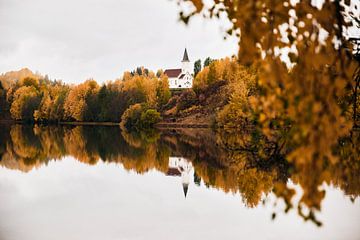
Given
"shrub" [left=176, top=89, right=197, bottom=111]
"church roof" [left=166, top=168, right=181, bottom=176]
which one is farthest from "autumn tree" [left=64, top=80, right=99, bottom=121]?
"church roof" [left=166, top=168, right=181, bottom=176]

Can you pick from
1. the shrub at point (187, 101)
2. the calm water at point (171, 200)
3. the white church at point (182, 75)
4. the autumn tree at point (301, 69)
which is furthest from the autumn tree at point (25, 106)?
the autumn tree at point (301, 69)

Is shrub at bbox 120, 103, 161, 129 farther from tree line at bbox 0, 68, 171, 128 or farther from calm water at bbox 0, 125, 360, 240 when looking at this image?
calm water at bbox 0, 125, 360, 240

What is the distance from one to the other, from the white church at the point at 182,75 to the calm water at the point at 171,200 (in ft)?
235

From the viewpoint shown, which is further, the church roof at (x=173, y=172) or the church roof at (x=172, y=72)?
the church roof at (x=172, y=72)

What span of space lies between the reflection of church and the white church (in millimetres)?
69774

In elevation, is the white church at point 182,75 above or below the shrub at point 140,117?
above

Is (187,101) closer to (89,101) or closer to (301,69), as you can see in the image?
(89,101)

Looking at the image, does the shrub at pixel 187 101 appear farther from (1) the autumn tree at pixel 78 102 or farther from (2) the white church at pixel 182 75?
(2) the white church at pixel 182 75

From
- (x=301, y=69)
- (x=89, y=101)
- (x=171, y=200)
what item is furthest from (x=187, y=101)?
(x=301, y=69)

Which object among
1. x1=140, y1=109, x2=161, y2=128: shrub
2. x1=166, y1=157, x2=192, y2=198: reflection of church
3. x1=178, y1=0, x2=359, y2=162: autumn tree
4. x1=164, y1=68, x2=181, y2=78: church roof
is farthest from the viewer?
x1=164, y1=68, x2=181, y2=78: church roof

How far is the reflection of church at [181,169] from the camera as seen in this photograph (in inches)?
595

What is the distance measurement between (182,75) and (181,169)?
3002 inches

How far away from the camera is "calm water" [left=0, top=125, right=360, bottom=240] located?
8.64 m

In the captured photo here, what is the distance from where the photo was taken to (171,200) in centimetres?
1260
